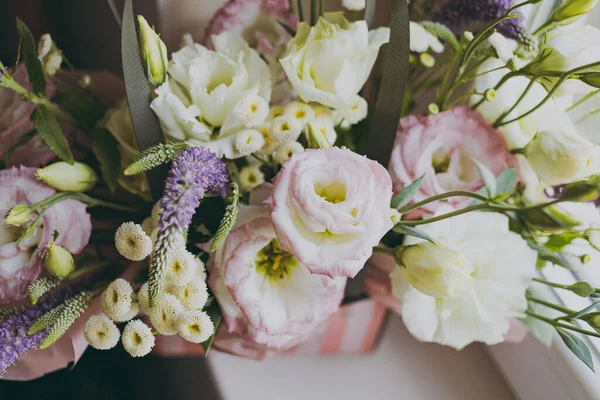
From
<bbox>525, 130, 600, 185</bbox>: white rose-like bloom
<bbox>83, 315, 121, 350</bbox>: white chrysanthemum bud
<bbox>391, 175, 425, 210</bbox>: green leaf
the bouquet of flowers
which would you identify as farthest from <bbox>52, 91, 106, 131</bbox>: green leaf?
<bbox>525, 130, 600, 185</bbox>: white rose-like bloom

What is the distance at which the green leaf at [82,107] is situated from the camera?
1.80ft

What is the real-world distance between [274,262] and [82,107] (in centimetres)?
27

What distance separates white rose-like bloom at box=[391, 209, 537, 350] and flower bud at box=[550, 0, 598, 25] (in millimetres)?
182

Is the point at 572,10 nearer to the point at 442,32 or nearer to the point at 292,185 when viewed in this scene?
the point at 442,32

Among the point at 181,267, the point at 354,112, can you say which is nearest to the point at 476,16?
the point at 354,112

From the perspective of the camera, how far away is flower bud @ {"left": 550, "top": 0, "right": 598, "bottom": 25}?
16.4 inches

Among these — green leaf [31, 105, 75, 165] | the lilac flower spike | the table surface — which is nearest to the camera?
the lilac flower spike

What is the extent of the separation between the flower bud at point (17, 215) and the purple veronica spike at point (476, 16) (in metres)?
0.45

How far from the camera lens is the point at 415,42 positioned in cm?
50

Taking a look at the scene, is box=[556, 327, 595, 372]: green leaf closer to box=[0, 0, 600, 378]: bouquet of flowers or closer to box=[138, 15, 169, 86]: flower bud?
box=[0, 0, 600, 378]: bouquet of flowers

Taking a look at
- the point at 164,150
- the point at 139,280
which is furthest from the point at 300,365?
the point at 164,150

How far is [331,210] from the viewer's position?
1.24ft

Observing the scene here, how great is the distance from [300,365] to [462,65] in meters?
0.45

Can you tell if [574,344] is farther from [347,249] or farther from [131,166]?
[131,166]
